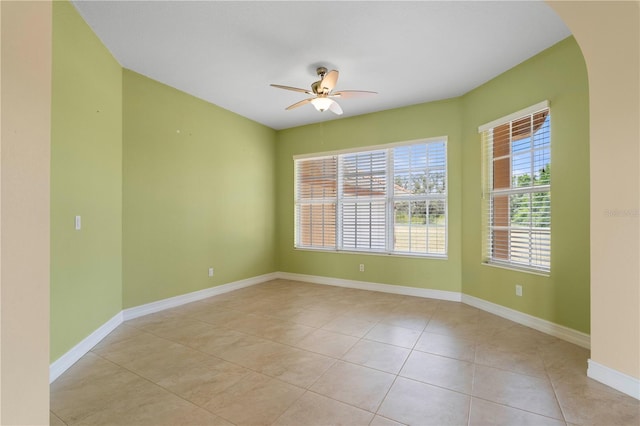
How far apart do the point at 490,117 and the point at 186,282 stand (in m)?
4.57

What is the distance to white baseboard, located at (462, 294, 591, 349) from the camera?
8.96ft

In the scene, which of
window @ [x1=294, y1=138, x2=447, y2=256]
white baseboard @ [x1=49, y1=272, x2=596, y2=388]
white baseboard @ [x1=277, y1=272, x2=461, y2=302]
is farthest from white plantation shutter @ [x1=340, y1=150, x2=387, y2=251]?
white baseboard @ [x1=49, y1=272, x2=596, y2=388]

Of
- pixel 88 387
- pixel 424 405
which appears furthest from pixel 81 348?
pixel 424 405

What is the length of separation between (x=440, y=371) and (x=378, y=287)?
2453mm

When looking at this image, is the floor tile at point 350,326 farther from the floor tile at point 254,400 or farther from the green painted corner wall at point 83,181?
the green painted corner wall at point 83,181

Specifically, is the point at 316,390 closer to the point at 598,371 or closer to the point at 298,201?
the point at 598,371

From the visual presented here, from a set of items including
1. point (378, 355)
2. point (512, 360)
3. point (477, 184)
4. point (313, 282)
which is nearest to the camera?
point (512, 360)

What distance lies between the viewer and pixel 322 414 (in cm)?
180

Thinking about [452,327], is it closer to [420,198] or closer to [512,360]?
[512,360]

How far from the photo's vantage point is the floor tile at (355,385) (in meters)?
1.94

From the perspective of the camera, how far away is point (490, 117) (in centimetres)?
368

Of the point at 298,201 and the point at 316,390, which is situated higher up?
the point at 298,201

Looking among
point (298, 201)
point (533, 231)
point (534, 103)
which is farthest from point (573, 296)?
point (298, 201)

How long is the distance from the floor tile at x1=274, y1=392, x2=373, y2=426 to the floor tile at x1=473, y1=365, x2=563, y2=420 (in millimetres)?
870
